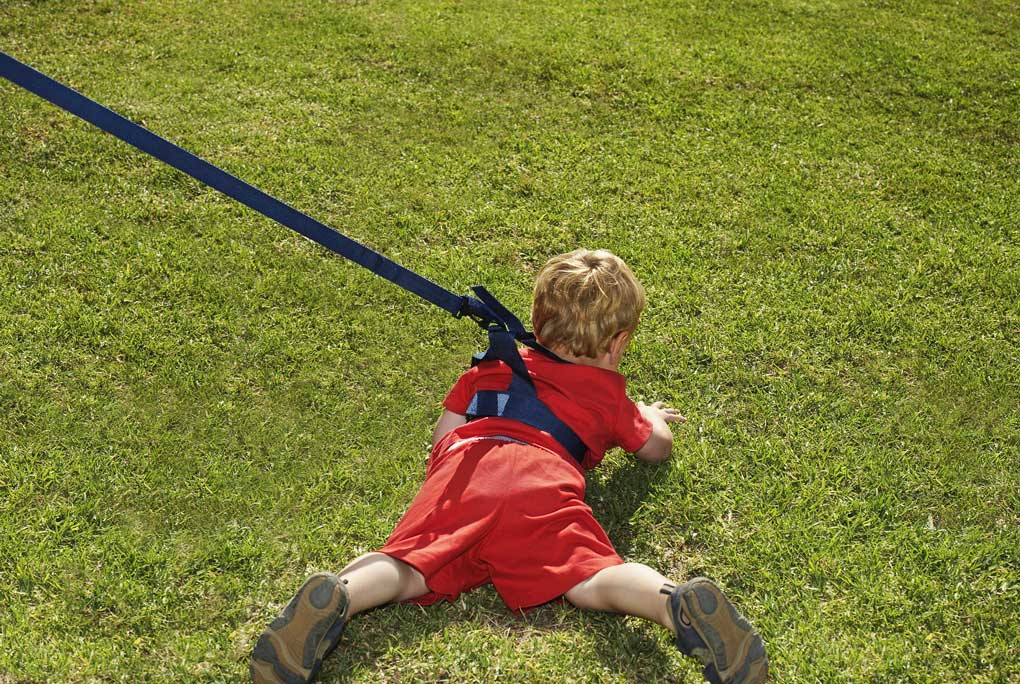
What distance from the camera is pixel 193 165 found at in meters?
3.19

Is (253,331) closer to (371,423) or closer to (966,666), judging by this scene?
(371,423)

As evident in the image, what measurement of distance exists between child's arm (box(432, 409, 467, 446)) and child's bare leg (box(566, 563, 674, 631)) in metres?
0.81

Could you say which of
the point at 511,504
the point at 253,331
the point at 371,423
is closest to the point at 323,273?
the point at 253,331

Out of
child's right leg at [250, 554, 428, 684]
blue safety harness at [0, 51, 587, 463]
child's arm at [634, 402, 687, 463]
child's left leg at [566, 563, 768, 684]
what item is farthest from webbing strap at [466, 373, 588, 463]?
child's right leg at [250, 554, 428, 684]

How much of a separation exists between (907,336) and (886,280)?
0.48 meters

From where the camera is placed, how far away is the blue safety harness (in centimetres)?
308

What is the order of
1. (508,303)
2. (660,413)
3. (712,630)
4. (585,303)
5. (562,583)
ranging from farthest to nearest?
(508,303) < (660,413) < (585,303) < (562,583) < (712,630)

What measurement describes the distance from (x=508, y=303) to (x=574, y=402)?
1429 millimetres

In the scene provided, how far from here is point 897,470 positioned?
4176mm

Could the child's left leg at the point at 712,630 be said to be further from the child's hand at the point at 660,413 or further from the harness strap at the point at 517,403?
the child's hand at the point at 660,413

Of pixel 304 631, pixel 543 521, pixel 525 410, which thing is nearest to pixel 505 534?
pixel 543 521

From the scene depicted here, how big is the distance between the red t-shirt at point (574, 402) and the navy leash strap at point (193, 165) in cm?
36

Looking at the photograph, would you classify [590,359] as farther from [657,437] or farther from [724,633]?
[724,633]

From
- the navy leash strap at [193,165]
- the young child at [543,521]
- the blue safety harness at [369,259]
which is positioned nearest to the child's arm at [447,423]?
the young child at [543,521]
